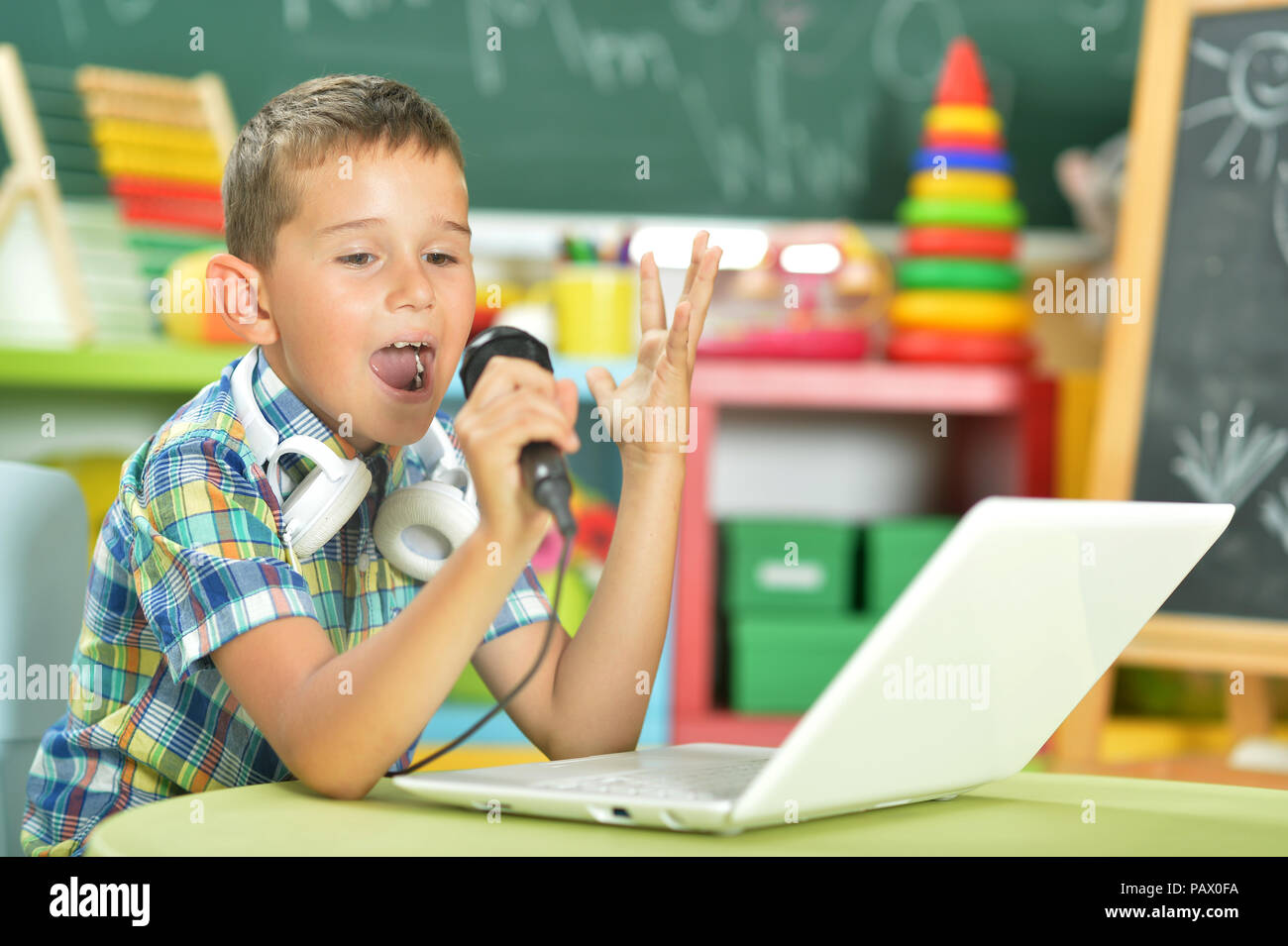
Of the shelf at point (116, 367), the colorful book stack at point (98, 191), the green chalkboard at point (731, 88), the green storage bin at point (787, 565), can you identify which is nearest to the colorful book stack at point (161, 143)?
the colorful book stack at point (98, 191)

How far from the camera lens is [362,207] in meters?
0.88

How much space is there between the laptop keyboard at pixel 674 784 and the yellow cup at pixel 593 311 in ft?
5.31

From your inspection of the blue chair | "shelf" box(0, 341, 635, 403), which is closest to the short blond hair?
the blue chair

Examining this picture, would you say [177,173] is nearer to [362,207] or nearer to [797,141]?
[797,141]

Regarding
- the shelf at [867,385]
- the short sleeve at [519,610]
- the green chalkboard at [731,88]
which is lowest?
the short sleeve at [519,610]

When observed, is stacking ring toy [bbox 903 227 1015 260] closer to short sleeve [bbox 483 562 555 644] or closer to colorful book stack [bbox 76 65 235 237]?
colorful book stack [bbox 76 65 235 237]

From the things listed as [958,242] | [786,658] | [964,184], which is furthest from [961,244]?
[786,658]

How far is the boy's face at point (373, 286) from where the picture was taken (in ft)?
2.89

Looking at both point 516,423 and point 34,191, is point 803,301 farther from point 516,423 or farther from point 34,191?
point 516,423

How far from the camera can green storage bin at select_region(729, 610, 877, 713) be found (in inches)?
88.7

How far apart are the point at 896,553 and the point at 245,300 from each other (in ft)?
5.06

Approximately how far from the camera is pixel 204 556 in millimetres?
766

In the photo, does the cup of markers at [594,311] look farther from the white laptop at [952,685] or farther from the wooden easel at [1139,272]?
the white laptop at [952,685]
